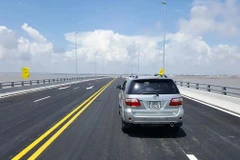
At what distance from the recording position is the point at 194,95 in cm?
2198

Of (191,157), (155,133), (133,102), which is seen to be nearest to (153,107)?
(133,102)

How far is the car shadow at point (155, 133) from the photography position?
837cm

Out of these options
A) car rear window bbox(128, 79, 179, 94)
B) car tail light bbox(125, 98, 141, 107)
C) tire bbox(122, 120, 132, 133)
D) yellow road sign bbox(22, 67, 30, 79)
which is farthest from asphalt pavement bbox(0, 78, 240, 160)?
yellow road sign bbox(22, 67, 30, 79)

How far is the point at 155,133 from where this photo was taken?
8.80 metres

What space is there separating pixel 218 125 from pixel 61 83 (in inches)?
1506

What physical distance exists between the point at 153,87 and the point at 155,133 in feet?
5.01

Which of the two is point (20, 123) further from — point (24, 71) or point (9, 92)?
point (24, 71)

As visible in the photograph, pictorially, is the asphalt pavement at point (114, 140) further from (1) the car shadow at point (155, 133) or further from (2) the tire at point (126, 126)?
(2) the tire at point (126, 126)

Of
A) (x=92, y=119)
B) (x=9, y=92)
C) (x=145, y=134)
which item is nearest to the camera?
(x=145, y=134)

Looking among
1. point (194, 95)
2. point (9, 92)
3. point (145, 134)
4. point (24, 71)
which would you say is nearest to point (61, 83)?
point (24, 71)

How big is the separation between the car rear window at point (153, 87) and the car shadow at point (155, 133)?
1.34 m

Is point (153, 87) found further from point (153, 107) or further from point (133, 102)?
point (133, 102)

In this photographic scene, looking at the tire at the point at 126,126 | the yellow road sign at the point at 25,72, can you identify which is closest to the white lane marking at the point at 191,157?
the tire at the point at 126,126

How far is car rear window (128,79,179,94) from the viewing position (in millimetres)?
8375
